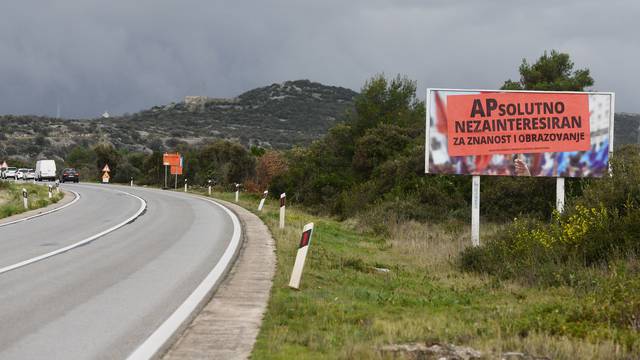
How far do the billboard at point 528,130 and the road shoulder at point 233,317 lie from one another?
851 cm

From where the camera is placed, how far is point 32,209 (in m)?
29.6

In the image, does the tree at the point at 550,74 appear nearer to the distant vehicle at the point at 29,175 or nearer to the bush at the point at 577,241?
the bush at the point at 577,241

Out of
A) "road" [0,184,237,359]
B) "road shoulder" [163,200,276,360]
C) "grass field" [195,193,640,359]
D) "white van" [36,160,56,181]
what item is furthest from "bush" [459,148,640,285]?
"white van" [36,160,56,181]

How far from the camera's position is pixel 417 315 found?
8711mm

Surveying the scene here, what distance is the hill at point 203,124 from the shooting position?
346 feet

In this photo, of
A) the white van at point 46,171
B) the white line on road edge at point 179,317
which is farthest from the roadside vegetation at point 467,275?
the white van at point 46,171

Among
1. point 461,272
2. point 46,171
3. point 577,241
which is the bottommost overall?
point 461,272

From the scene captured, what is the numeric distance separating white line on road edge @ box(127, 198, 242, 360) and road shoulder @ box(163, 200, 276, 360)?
131mm

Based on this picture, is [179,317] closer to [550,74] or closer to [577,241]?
[577,241]

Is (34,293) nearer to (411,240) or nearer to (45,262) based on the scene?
(45,262)

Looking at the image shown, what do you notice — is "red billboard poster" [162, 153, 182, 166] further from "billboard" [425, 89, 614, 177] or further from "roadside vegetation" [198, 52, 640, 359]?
"billboard" [425, 89, 614, 177]

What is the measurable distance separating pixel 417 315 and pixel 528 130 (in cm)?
1231

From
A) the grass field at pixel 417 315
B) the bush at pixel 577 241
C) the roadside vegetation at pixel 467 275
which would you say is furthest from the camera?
the bush at pixel 577 241

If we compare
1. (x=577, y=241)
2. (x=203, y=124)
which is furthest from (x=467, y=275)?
(x=203, y=124)
